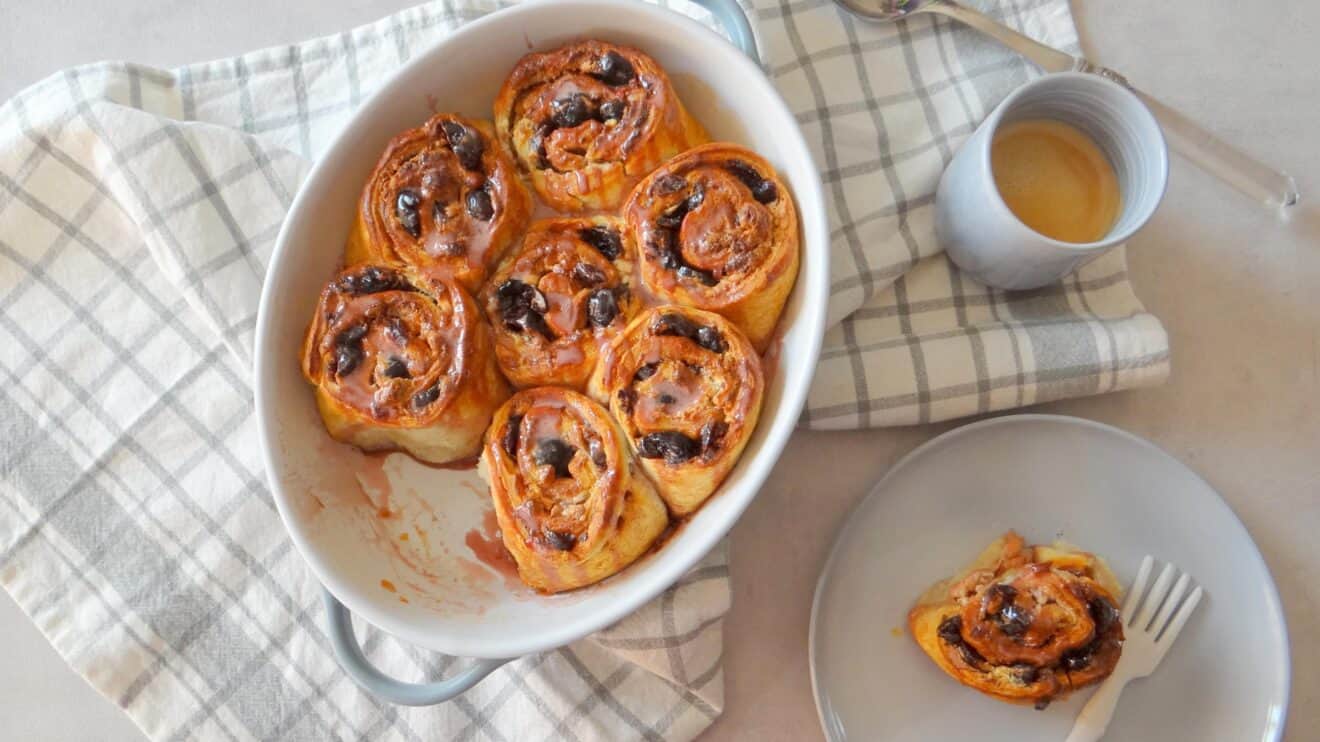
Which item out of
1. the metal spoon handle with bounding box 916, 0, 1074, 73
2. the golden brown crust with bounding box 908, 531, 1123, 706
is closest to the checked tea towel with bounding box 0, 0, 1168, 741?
the metal spoon handle with bounding box 916, 0, 1074, 73

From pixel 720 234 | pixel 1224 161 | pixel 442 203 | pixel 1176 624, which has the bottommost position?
pixel 1176 624

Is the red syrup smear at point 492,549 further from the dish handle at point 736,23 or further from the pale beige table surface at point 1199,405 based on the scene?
the dish handle at point 736,23

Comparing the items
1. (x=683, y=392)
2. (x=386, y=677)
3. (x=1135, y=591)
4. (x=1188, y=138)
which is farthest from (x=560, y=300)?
(x=1188, y=138)

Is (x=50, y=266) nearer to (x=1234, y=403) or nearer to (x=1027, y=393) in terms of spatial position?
(x=1027, y=393)

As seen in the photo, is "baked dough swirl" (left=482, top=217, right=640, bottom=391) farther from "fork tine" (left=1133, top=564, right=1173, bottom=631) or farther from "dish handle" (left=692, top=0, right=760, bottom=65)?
"fork tine" (left=1133, top=564, right=1173, bottom=631)

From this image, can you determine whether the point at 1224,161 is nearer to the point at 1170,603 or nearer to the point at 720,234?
the point at 1170,603
